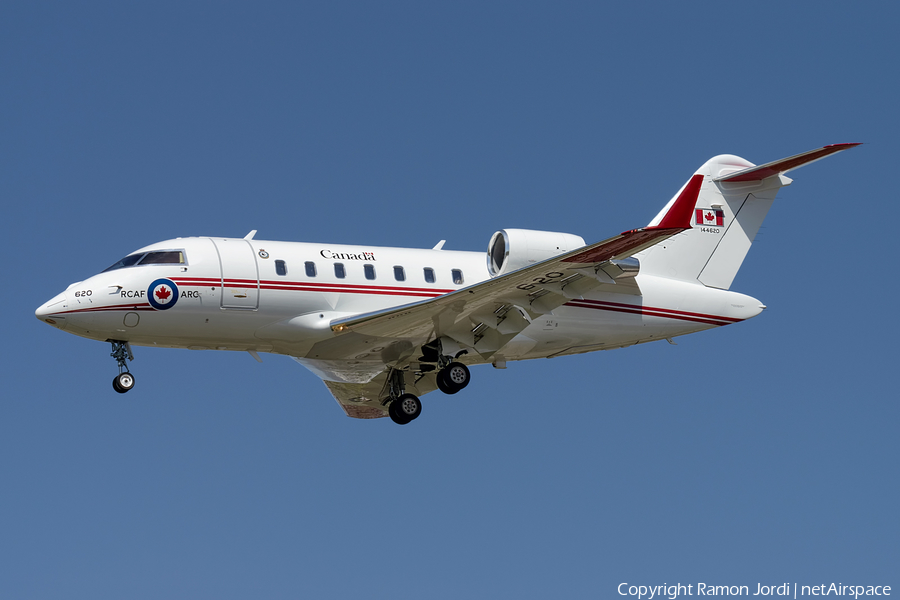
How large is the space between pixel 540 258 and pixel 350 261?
3.84 metres

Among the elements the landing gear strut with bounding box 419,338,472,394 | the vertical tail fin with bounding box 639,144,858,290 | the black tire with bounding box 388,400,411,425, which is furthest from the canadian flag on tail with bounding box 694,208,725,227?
the black tire with bounding box 388,400,411,425

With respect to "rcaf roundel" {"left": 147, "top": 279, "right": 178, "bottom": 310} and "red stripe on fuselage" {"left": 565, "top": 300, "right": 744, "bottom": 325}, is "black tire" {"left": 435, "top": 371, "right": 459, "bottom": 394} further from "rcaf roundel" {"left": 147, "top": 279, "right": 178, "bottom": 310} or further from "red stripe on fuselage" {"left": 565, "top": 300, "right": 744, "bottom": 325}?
"rcaf roundel" {"left": 147, "top": 279, "right": 178, "bottom": 310}

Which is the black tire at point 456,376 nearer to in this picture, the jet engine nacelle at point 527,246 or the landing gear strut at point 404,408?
the landing gear strut at point 404,408

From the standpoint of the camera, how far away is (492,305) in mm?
22234

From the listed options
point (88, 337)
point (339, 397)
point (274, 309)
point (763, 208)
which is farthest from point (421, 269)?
point (763, 208)

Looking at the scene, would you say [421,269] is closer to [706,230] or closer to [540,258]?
[540,258]

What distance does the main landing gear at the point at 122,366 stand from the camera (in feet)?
70.6

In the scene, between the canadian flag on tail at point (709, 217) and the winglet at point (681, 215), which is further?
the canadian flag on tail at point (709, 217)

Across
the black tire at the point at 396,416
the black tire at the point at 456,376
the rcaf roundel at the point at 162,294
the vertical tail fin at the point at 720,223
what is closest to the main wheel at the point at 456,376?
the black tire at the point at 456,376

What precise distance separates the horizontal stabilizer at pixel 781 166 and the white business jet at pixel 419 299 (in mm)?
48

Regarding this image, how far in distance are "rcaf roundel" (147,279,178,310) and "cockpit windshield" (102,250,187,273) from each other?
49 cm

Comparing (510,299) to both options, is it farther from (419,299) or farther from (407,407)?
(407,407)

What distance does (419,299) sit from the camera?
75.5 feet

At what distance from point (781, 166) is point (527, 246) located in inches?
265
